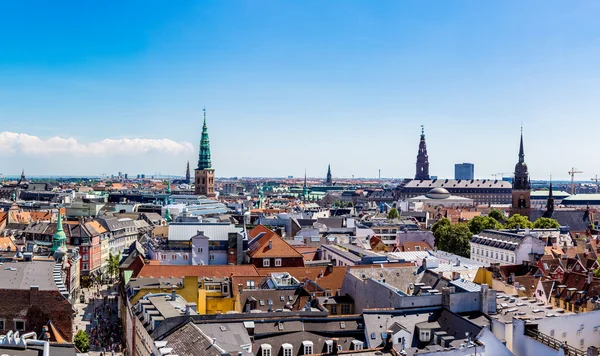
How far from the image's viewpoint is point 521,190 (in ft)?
472

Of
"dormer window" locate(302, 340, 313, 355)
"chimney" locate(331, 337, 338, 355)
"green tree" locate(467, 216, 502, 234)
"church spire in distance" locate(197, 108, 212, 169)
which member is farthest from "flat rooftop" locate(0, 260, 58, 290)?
"church spire in distance" locate(197, 108, 212, 169)

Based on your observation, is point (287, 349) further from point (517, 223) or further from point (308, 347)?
point (517, 223)

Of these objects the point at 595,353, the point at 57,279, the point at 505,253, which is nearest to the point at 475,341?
the point at 595,353

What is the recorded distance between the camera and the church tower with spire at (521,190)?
472 ft

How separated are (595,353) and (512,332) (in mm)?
5340

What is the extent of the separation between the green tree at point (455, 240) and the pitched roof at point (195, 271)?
55.8m

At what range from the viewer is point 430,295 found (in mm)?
42125

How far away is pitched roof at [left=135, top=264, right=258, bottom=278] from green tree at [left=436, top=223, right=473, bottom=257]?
5576 centimetres

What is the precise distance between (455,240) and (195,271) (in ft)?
200

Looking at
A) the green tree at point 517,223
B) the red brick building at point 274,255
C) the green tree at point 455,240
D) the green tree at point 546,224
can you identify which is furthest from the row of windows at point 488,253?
the red brick building at point 274,255

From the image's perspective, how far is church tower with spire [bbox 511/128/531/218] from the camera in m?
144

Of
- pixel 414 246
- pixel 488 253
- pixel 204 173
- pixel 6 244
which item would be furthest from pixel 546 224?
pixel 204 173

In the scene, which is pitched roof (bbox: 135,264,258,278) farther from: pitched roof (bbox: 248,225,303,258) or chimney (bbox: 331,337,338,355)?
chimney (bbox: 331,337,338,355)

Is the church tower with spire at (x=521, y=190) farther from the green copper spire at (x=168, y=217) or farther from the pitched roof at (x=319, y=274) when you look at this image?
the pitched roof at (x=319, y=274)
